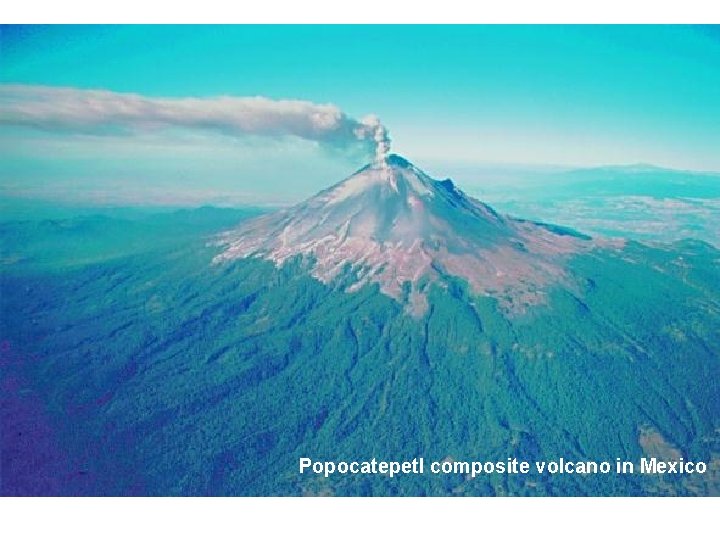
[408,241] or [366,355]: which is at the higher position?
[408,241]

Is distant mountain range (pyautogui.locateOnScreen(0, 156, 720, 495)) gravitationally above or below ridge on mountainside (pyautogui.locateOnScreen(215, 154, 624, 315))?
below

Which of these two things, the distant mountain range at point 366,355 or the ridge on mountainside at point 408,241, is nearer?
the distant mountain range at point 366,355

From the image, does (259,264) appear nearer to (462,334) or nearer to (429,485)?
(462,334)

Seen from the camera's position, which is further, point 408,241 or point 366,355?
point 408,241

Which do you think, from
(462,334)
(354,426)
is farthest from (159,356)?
(462,334)

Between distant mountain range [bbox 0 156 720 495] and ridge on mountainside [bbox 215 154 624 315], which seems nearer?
distant mountain range [bbox 0 156 720 495]
